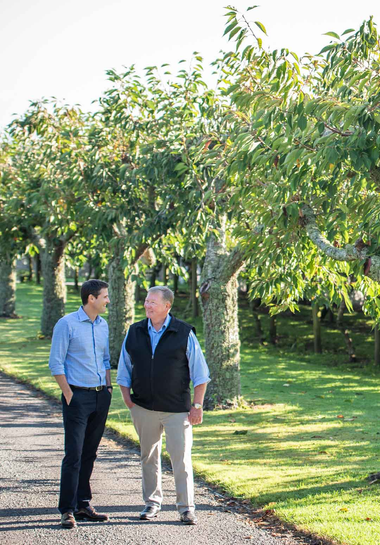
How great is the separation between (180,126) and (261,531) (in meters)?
8.16

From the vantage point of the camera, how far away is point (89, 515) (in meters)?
5.79

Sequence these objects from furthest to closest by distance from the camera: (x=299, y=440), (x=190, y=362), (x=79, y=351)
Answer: (x=299, y=440) → (x=79, y=351) → (x=190, y=362)

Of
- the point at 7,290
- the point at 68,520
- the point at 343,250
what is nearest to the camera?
the point at 68,520

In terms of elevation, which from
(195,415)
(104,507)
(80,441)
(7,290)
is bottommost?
(104,507)

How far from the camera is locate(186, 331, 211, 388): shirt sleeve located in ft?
18.8

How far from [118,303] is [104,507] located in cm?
1186

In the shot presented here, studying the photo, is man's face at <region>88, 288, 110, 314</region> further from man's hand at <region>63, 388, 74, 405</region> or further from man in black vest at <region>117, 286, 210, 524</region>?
man's hand at <region>63, 388, 74, 405</region>

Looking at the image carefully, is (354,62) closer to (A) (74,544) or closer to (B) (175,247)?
(A) (74,544)

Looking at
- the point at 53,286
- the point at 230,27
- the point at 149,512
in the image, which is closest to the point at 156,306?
the point at 149,512

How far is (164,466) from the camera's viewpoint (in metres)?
7.92

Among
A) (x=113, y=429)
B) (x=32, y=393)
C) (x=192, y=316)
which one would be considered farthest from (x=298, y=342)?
(x=113, y=429)

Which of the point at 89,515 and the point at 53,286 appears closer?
the point at 89,515

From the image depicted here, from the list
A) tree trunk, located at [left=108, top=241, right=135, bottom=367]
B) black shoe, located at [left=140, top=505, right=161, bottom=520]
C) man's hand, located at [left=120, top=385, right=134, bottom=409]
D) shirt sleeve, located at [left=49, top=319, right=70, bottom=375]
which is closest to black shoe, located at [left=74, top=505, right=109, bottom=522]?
black shoe, located at [left=140, top=505, right=161, bottom=520]

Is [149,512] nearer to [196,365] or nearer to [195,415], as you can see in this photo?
[195,415]
